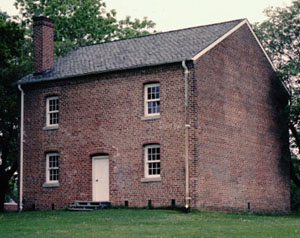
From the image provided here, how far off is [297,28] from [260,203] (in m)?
10.8

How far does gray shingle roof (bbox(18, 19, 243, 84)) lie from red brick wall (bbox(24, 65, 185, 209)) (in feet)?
1.58

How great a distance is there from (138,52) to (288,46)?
10.6m

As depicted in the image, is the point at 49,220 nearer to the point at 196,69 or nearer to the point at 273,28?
the point at 196,69

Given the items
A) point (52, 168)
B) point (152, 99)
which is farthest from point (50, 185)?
point (152, 99)

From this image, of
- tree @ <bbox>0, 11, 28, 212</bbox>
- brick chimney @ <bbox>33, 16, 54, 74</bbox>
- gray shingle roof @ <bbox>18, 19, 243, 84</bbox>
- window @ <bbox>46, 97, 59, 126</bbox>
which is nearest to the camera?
gray shingle roof @ <bbox>18, 19, 243, 84</bbox>

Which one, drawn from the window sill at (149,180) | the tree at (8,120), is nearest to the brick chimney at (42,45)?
the tree at (8,120)

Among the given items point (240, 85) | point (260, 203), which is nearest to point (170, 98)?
point (240, 85)

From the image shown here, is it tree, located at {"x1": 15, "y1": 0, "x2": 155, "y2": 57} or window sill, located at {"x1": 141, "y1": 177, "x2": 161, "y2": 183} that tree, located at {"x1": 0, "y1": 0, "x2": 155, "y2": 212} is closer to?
tree, located at {"x1": 15, "y1": 0, "x2": 155, "y2": 57}

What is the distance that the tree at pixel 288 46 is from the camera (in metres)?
37.9

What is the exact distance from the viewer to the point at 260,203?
1380 inches

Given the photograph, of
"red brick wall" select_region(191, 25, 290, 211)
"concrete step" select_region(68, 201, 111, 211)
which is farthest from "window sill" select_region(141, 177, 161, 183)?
"concrete step" select_region(68, 201, 111, 211)

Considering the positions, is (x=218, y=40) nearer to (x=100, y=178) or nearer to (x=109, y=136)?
(x=109, y=136)

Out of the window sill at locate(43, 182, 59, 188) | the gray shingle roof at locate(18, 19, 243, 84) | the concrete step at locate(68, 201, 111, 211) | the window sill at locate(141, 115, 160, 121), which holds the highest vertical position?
the gray shingle roof at locate(18, 19, 243, 84)

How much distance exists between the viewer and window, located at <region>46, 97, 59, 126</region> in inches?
1385
